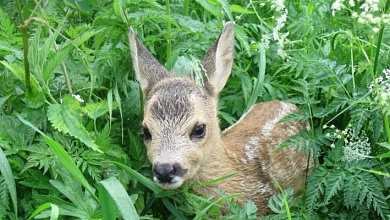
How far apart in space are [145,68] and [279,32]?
1.04m

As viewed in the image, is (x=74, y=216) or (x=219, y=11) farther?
(x=219, y=11)

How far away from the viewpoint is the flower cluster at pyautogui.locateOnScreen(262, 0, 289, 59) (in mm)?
5102

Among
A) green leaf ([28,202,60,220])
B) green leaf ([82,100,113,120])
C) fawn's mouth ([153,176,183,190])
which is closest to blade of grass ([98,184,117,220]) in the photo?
green leaf ([28,202,60,220])

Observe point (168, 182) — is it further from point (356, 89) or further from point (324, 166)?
point (356, 89)

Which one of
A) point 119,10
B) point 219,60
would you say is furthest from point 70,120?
point 219,60

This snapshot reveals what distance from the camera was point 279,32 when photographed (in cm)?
536

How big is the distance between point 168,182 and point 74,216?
1.55 ft

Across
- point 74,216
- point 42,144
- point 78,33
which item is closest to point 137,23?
point 78,33

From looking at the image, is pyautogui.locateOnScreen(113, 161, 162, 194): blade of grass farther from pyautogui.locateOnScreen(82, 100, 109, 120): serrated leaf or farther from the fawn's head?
pyautogui.locateOnScreen(82, 100, 109, 120): serrated leaf

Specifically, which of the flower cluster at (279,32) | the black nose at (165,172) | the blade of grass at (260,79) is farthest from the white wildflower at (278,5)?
the black nose at (165,172)

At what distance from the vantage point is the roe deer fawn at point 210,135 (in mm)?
4262

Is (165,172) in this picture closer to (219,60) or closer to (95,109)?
(95,109)

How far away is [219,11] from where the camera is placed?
4848 millimetres

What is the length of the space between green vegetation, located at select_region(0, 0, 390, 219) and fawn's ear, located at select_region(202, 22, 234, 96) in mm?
110
